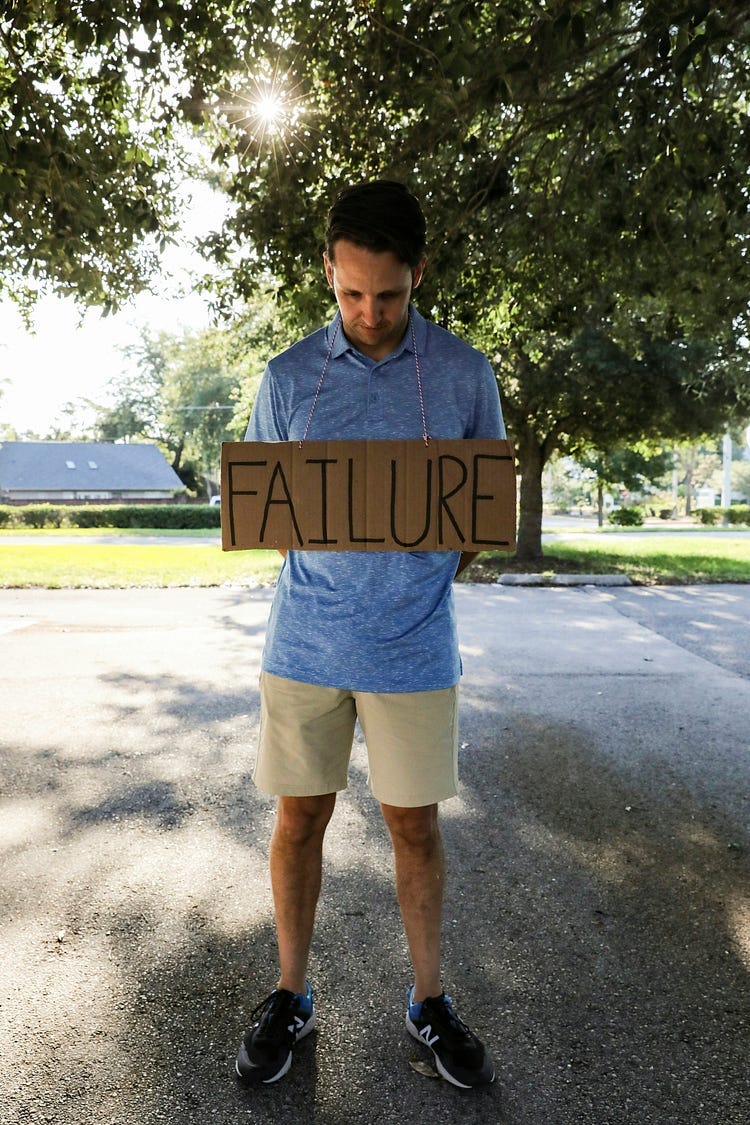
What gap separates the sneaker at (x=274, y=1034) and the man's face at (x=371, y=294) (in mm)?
1798

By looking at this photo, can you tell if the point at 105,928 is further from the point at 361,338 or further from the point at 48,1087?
the point at 361,338

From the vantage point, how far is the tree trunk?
16844 mm

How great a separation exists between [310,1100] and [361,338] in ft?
6.39

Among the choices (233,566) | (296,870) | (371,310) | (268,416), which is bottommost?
(233,566)

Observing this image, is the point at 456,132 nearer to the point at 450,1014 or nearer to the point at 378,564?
the point at 378,564

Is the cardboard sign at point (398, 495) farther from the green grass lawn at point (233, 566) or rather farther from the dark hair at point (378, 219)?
the green grass lawn at point (233, 566)

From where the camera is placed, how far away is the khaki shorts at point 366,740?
6.85 ft

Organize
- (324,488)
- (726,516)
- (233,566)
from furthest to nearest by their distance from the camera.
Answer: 1. (726,516)
2. (233,566)
3. (324,488)

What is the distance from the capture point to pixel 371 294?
2006 millimetres

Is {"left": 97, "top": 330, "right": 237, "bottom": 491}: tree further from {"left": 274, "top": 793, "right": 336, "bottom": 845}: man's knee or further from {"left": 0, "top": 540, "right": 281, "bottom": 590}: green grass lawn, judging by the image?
{"left": 274, "top": 793, "right": 336, "bottom": 845}: man's knee

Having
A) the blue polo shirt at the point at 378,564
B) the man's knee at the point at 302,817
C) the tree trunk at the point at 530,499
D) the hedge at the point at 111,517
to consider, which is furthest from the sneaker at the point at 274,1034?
the hedge at the point at 111,517

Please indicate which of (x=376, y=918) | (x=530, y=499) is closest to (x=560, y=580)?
(x=530, y=499)

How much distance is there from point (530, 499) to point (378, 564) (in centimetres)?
1542

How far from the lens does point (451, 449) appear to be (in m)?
1.99
